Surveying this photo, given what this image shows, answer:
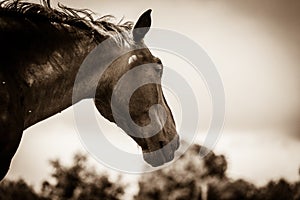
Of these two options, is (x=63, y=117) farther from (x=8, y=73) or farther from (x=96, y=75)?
(x=8, y=73)

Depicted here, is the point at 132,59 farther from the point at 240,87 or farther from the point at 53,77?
the point at 240,87

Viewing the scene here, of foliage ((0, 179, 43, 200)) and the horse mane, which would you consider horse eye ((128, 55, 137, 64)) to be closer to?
the horse mane

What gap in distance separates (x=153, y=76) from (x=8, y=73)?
1.03ft

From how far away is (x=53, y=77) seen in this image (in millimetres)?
879

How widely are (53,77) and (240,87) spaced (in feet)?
3.36

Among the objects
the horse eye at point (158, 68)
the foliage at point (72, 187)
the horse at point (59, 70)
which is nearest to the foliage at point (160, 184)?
the foliage at point (72, 187)

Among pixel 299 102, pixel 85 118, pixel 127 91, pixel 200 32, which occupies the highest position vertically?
pixel 127 91

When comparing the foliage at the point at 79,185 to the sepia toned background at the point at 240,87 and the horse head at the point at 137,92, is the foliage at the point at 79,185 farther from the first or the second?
the horse head at the point at 137,92

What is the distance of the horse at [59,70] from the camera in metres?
0.79

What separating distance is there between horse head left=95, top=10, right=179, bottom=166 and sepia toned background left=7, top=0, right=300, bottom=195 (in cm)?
63

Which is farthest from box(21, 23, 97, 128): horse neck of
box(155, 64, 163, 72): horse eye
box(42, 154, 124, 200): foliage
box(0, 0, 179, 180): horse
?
box(42, 154, 124, 200): foliage

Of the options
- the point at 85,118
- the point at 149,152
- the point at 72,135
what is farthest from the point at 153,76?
the point at 72,135

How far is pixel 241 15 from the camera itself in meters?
1.79

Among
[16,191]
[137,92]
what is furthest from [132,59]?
[16,191]
